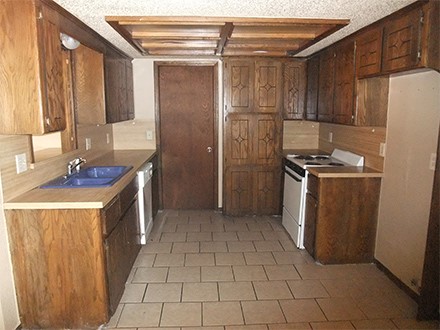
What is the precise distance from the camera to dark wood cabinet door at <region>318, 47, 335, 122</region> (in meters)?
3.62

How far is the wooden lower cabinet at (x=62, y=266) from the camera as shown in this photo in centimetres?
216

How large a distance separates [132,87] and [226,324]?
3.30 meters

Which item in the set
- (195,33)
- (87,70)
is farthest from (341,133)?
(87,70)

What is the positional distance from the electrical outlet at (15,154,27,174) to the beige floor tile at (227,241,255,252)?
210 centimetres

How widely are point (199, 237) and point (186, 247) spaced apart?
0.99ft

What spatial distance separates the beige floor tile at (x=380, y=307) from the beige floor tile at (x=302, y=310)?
349mm

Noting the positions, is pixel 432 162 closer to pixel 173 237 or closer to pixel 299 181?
pixel 299 181

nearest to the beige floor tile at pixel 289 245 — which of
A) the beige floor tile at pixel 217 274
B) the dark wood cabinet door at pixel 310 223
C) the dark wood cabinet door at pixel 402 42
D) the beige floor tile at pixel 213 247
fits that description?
the dark wood cabinet door at pixel 310 223

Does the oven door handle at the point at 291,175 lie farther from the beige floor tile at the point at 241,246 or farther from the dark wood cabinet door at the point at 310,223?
the beige floor tile at the point at 241,246

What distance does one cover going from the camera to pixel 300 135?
4.78 m

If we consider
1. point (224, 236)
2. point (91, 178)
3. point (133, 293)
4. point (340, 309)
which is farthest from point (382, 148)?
point (91, 178)

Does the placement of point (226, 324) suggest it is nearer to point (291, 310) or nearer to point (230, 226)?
point (291, 310)

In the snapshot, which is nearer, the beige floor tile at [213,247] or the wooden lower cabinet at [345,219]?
the wooden lower cabinet at [345,219]

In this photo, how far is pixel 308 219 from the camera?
3.44m
